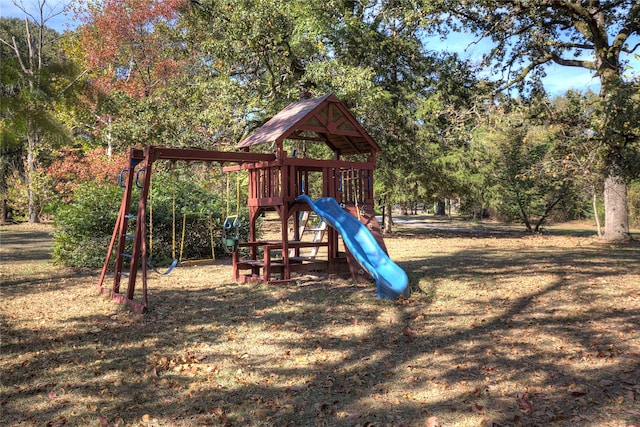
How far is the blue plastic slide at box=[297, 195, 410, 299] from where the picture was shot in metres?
8.03

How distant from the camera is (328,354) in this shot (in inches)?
218

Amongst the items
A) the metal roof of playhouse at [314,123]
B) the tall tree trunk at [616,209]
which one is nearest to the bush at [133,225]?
the metal roof of playhouse at [314,123]

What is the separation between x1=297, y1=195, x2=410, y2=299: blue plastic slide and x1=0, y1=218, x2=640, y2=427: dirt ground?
0.93ft

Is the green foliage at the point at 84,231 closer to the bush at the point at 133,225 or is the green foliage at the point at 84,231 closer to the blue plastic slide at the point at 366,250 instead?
the bush at the point at 133,225

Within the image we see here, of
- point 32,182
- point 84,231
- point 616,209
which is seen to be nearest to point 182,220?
point 84,231

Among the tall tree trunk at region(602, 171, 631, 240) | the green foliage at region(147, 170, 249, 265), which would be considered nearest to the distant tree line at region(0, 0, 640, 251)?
the tall tree trunk at region(602, 171, 631, 240)

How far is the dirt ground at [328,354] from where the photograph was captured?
160 inches

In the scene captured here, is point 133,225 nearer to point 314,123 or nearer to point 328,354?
point 314,123

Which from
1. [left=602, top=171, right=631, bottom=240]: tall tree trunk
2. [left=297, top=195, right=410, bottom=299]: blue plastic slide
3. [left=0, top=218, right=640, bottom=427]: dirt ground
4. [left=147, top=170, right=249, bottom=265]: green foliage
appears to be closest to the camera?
[left=0, top=218, right=640, bottom=427]: dirt ground

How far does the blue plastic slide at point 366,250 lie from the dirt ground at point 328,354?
282 mm

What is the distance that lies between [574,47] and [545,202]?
871cm

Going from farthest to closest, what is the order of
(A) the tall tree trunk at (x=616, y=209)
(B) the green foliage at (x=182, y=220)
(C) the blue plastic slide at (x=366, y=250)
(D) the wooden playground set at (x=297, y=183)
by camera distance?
(A) the tall tree trunk at (x=616, y=209)
(B) the green foliage at (x=182, y=220)
(D) the wooden playground set at (x=297, y=183)
(C) the blue plastic slide at (x=366, y=250)

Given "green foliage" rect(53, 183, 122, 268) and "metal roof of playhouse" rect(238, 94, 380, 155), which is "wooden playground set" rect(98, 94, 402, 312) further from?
"green foliage" rect(53, 183, 122, 268)

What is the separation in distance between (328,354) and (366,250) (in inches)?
138
